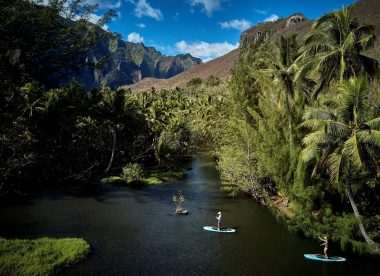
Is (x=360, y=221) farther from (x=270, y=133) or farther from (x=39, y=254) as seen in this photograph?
(x=39, y=254)

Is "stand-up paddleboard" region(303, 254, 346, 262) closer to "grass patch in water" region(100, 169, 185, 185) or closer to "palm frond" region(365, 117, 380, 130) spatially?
"palm frond" region(365, 117, 380, 130)

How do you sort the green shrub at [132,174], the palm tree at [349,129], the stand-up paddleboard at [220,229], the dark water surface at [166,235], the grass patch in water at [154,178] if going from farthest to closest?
the grass patch in water at [154,178] → the green shrub at [132,174] → the stand-up paddleboard at [220,229] → the dark water surface at [166,235] → the palm tree at [349,129]

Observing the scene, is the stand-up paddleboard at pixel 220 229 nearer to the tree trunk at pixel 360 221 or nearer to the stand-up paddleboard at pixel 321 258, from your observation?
the stand-up paddleboard at pixel 321 258

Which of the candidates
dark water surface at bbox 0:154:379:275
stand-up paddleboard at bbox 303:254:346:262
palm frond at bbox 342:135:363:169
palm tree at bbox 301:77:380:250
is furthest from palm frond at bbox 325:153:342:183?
dark water surface at bbox 0:154:379:275

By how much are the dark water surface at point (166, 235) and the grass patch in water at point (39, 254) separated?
2.95 ft

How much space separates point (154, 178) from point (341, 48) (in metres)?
33.5

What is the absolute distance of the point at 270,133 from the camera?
117 feet

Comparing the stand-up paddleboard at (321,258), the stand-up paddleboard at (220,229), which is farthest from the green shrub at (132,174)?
the stand-up paddleboard at (321,258)

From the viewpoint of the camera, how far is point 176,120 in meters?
70.4

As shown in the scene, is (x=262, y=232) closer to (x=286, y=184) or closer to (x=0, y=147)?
(x=286, y=184)

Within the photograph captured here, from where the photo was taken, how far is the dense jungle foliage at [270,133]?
22906 mm

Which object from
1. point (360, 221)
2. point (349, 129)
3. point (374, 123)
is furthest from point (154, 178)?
point (374, 123)

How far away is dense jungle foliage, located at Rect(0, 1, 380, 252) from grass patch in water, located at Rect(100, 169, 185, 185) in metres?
2.01

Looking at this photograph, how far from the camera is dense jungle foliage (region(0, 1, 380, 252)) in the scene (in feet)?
75.2
